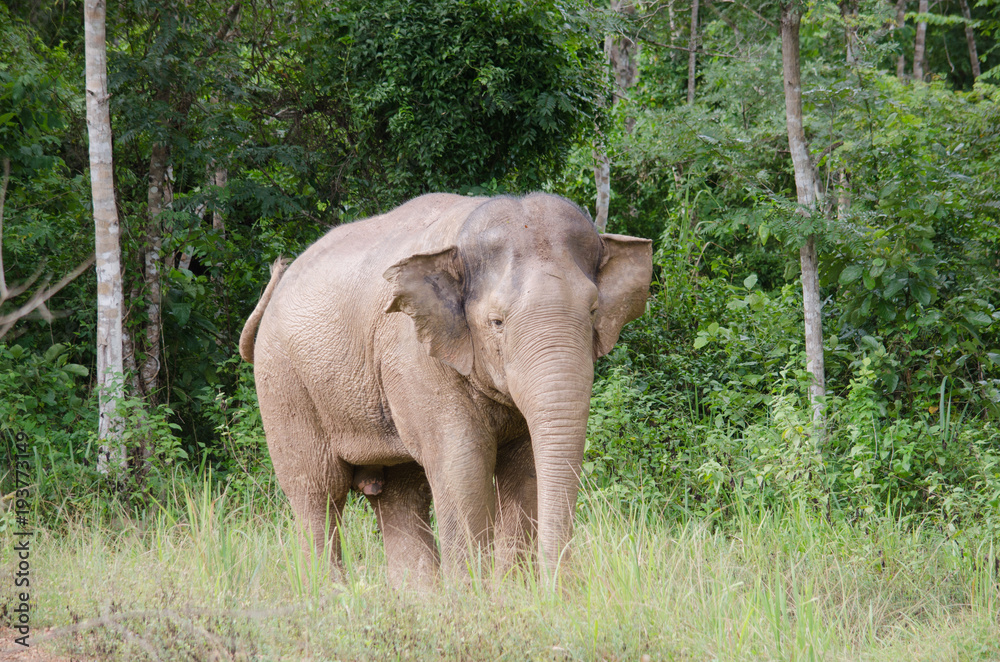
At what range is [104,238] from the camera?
6.80 m

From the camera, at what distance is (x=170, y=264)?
8.53 meters

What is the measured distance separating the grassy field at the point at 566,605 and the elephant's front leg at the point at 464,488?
15 cm

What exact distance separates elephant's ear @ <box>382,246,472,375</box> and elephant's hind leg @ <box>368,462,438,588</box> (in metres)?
1.28

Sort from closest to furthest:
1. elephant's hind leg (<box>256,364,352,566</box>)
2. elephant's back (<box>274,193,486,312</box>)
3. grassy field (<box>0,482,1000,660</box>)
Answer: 1. grassy field (<box>0,482,1000,660</box>)
2. elephant's back (<box>274,193,486,312</box>)
3. elephant's hind leg (<box>256,364,352,566</box>)

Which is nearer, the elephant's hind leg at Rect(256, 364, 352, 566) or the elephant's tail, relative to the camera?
the elephant's hind leg at Rect(256, 364, 352, 566)

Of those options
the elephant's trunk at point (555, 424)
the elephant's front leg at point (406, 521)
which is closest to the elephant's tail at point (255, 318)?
the elephant's front leg at point (406, 521)

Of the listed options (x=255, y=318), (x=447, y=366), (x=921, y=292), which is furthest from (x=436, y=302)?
(x=921, y=292)

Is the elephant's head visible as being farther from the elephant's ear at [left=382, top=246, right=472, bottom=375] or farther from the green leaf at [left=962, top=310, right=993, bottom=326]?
the green leaf at [left=962, top=310, right=993, bottom=326]

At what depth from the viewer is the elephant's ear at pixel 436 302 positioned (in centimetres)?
381

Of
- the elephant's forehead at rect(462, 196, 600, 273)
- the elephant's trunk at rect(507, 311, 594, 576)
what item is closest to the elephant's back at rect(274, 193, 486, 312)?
the elephant's forehead at rect(462, 196, 600, 273)

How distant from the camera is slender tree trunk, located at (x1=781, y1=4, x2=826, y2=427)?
6.36 metres

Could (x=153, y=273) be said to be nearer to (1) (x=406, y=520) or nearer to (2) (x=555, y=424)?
(1) (x=406, y=520)

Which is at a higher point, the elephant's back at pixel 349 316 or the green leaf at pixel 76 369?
the elephant's back at pixel 349 316

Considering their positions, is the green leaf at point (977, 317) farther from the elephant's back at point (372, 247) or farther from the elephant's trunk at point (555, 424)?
the elephant's trunk at point (555, 424)
